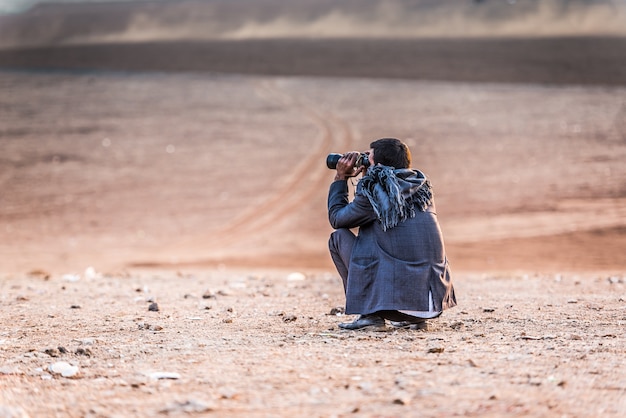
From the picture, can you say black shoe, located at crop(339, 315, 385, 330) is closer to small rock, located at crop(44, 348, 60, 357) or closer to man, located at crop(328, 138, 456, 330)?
man, located at crop(328, 138, 456, 330)

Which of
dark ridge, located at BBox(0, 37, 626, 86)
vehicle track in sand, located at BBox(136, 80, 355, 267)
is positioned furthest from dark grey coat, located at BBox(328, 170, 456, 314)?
dark ridge, located at BBox(0, 37, 626, 86)

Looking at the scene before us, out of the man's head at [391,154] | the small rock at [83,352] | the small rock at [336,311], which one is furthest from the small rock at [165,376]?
the small rock at [336,311]

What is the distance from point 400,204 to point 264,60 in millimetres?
43492

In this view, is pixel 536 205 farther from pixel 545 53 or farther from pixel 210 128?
pixel 545 53

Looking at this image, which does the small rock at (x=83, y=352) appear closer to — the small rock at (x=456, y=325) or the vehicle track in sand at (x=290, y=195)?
the small rock at (x=456, y=325)

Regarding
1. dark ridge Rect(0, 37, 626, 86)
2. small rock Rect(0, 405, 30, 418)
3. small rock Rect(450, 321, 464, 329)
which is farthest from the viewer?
dark ridge Rect(0, 37, 626, 86)

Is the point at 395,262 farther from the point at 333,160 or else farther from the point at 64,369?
the point at 64,369

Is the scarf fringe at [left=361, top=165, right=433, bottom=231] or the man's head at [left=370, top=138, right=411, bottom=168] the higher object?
the man's head at [left=370, top=138, right=411, bottom=168]

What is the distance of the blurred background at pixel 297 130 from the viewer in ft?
57.2

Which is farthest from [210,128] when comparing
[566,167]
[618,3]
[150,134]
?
Result: [618,3]

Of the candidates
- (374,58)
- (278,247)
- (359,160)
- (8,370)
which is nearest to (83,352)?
(8,370)

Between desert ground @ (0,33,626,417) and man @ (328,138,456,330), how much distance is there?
0.22 metres

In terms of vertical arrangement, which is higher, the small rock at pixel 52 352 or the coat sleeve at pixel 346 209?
the coat sleeve at pixel 346 209

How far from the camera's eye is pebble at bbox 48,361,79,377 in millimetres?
4551
